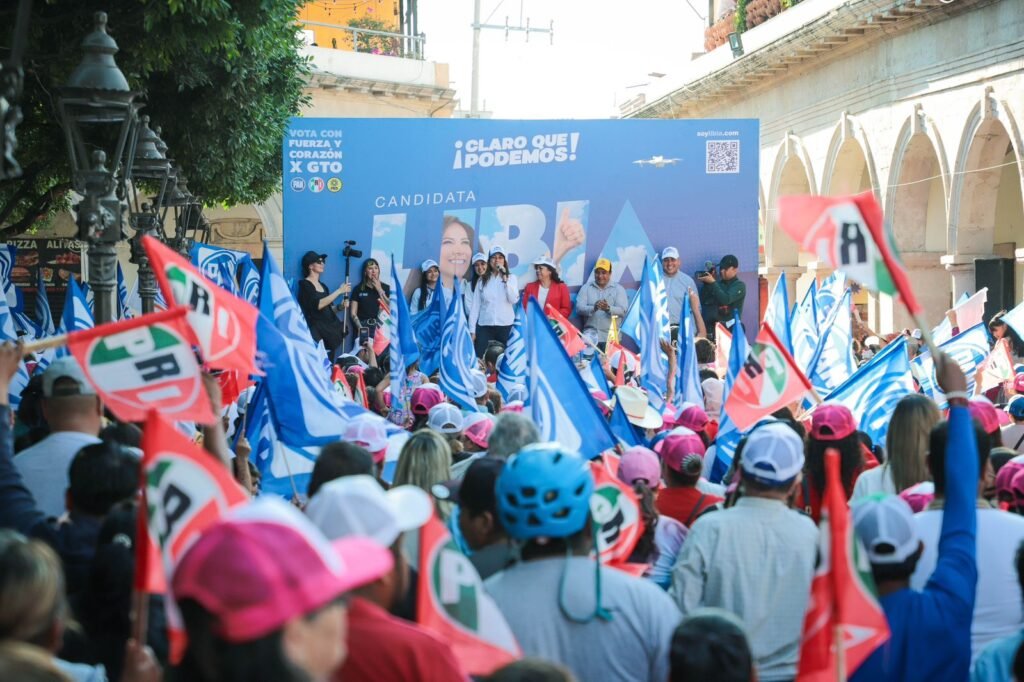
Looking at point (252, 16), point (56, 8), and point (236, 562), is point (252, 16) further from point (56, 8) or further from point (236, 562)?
point (236, 562)

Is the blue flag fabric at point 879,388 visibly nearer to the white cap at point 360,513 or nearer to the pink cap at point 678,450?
the pink cap at point 678,450

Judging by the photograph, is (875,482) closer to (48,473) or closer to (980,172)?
(48,473)

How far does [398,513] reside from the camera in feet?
10.5

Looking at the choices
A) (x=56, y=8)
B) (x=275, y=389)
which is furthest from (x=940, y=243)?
(x=275, y=389)

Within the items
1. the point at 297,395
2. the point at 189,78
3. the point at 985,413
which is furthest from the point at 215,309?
the point at 189,78

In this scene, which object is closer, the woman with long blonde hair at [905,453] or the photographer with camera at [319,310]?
the woman with long blonde hair at [905,453]

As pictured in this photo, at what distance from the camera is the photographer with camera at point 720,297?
62.7ft

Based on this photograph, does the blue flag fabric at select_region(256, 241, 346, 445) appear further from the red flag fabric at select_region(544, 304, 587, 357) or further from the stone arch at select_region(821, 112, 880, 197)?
the stone arch at select_region(821, 112, 880, 197)

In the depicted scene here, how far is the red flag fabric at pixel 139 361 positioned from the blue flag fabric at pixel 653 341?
5.99 meters

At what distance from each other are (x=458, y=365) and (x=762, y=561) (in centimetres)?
724

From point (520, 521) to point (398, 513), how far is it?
55 cm

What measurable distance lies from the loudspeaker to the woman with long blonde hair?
19.8 m

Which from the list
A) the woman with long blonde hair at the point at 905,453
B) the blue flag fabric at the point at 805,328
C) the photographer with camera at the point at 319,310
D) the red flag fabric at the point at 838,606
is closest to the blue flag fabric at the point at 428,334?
the photographer with camera at the point at 319,310

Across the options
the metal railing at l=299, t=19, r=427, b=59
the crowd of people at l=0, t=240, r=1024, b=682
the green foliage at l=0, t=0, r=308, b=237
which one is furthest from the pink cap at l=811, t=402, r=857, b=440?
the metal railing at l=299, t=19, r=427, b=59
